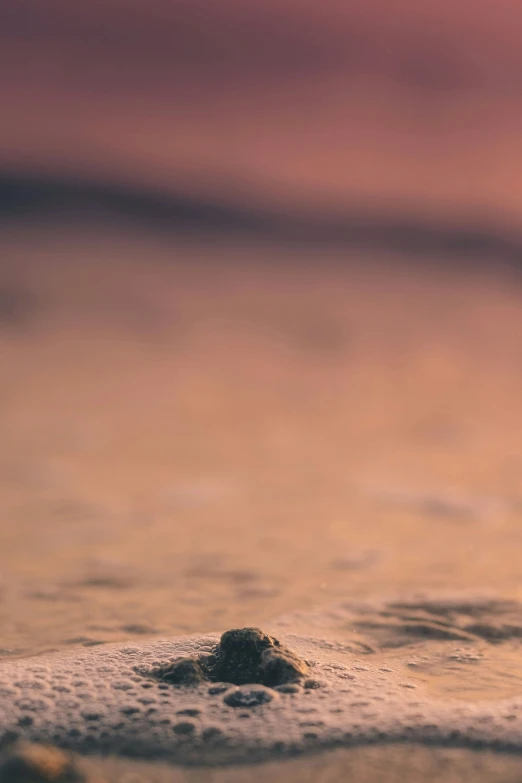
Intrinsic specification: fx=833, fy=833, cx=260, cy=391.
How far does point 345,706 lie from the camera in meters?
2.40

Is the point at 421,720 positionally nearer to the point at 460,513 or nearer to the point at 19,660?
the point at 19,660

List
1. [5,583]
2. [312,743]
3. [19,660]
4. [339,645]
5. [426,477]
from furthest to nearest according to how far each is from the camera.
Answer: [426,477], [5,583], [339,645], [19,660], [312,743]

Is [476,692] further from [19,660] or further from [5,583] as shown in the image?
[5,583]

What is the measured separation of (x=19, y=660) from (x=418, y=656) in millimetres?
1353

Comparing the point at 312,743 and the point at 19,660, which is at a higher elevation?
the point at 19,660

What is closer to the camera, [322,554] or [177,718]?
[177,718]

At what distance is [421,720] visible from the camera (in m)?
2.29

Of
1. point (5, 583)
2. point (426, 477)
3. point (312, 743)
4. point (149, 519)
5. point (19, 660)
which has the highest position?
point (426, 477)

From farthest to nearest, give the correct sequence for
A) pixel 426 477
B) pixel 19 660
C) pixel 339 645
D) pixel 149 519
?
1. pixel 426 477
2. pixel 149 519
3. pixel 339 645
4. pixel 19 660

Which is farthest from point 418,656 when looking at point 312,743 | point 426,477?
point 426,477

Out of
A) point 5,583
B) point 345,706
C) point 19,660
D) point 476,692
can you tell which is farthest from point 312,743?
point 5,583

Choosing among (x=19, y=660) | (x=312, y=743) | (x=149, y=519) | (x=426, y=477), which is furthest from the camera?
(x=426, y=477)

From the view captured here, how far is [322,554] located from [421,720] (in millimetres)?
1899

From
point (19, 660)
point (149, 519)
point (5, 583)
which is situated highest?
point (149, 519)
